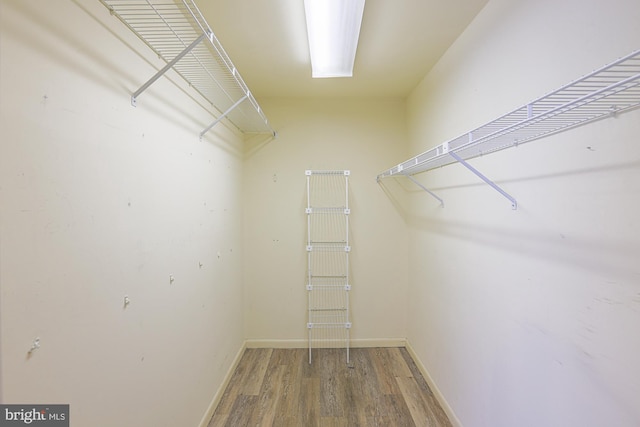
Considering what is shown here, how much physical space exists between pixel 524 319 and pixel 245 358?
7.81 ft

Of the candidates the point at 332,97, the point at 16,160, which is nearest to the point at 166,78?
the point at 16,160

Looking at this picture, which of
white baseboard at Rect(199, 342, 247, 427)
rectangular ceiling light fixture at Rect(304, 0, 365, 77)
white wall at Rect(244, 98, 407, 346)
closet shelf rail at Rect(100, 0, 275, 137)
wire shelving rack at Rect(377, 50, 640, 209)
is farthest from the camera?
white wall at Rect(244, 98, 407, 346)

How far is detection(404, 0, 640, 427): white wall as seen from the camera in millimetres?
814

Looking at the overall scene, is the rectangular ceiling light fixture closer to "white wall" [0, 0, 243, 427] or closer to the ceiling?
the ceiling

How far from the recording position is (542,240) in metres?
1.08

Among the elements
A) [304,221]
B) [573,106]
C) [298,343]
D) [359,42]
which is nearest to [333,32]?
[359,42]

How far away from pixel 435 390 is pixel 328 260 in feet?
4.62

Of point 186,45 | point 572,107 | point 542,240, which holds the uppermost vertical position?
point 186,45

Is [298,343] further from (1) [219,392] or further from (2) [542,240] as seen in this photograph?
(2) [542,240]

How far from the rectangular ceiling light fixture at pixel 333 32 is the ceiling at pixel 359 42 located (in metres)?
0.09

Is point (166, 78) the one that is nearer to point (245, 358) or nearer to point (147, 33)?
point (147, 33)

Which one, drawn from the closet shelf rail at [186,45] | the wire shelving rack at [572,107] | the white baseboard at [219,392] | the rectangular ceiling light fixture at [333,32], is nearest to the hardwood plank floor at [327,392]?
the white baseboard at [219,392]

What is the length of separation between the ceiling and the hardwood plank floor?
A: 2.60 metres

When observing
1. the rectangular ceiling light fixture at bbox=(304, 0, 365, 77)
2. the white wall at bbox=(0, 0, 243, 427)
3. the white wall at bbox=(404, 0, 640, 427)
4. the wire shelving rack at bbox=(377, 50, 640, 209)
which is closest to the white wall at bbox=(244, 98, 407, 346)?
the rectangular ceiling light fixture at bbox=(304, 0, 365, 77)
